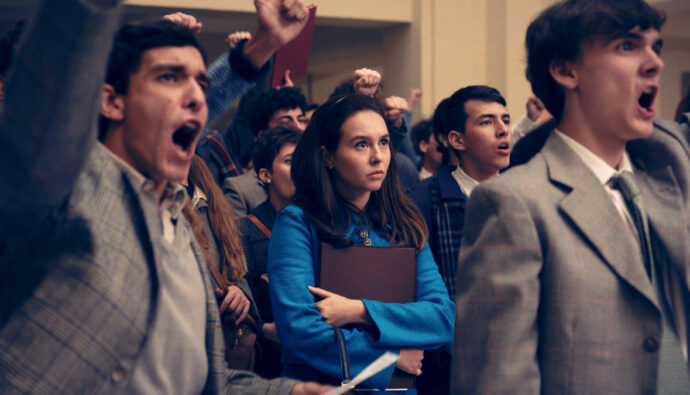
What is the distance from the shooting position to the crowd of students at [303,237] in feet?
3.46

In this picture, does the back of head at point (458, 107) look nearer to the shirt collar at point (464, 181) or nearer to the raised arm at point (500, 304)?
the shirt collar at point (464, 181)

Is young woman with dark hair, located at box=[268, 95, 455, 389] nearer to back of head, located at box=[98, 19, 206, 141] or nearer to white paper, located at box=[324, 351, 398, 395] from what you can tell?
white paper, located at box=[324, 351, 398, 395]

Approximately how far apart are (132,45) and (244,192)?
1.98m

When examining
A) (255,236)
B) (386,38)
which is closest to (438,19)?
(386,38)

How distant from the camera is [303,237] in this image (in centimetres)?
209

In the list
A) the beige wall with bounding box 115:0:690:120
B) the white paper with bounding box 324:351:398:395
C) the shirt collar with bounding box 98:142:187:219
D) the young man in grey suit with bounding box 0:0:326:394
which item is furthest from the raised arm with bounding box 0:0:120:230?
the beige wall with bounding box 115:0:690:120

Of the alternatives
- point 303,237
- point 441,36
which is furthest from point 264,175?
point 441,36

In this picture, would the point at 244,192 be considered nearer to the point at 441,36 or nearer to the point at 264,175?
the point at 264,175

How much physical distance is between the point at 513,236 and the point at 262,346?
1335mm

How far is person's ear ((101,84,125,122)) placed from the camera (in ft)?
4.28

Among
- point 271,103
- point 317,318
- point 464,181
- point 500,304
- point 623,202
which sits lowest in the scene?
point 317,318

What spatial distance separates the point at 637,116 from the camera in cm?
146

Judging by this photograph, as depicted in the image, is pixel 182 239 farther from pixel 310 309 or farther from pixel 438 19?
pixel 438 19

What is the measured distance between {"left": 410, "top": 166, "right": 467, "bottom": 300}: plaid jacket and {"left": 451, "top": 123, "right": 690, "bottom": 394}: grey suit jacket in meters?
1.07
